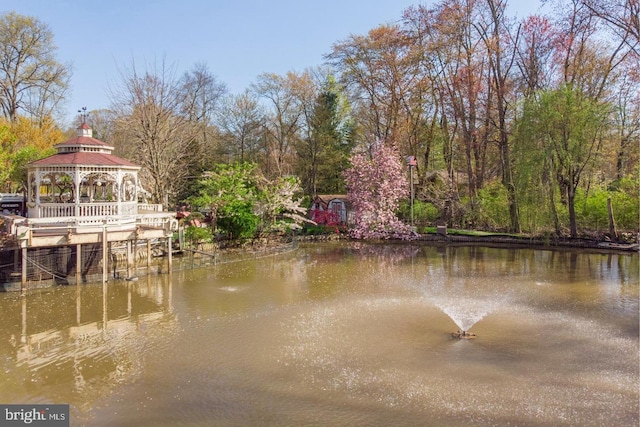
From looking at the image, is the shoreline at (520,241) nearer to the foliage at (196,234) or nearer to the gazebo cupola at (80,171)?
the foliage at (196,234)

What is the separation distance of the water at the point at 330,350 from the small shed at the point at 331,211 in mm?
14741

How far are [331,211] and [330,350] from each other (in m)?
23.3

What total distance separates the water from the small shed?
14.7m

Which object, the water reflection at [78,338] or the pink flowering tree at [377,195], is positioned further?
the pink flowering tree at [377,195]

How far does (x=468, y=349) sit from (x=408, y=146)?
28418 millimetres

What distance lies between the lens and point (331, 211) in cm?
3381

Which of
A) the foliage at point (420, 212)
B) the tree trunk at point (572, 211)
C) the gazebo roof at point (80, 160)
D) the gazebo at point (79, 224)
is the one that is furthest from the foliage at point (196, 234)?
the tree trunk at point (572, 211)

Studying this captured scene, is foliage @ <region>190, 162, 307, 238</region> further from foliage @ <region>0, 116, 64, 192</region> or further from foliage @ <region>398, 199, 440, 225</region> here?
foliage @ <region>398, 199, 440, 225</region>

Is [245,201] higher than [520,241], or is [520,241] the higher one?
[245,201]

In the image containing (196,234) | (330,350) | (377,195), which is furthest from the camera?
(377,195)

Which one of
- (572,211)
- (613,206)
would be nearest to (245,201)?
(572,211)

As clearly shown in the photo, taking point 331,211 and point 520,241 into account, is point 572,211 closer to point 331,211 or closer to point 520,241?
point 520,241

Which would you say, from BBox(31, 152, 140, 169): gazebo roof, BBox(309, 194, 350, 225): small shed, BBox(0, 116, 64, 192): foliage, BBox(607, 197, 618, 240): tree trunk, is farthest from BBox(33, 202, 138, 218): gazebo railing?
BBox(607, 197, 618, 240): tree trunk

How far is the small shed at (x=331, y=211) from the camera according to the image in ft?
110
